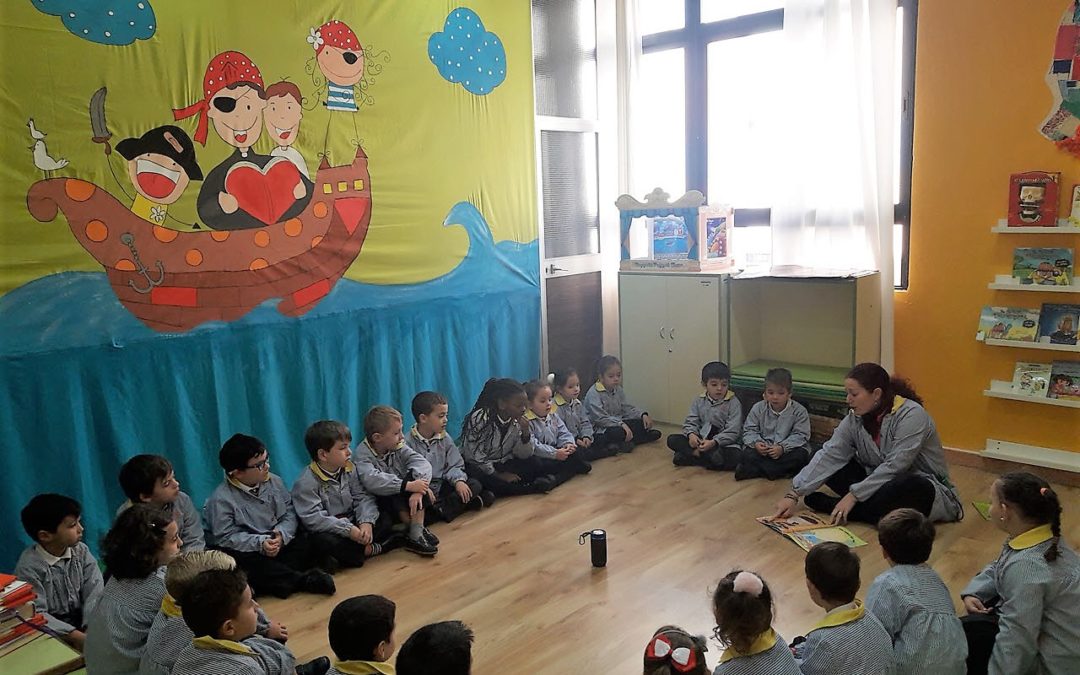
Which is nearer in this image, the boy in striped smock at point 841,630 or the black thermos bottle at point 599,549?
the boy in striped smock at point 841,630

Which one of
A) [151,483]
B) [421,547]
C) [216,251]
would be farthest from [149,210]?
[421,547]

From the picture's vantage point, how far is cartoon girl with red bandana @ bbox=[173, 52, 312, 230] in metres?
3.77

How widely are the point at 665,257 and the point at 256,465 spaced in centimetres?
285

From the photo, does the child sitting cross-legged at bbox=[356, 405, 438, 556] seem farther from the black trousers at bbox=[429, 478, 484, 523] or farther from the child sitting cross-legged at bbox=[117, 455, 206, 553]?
the child sitting cross-legged at bbox=[117, 455, 206, 553]

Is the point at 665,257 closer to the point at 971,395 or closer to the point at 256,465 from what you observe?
the point at 971,395

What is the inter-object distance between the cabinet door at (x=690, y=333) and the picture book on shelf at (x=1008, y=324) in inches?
54.1

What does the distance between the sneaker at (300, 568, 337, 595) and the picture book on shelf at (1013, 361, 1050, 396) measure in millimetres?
3343

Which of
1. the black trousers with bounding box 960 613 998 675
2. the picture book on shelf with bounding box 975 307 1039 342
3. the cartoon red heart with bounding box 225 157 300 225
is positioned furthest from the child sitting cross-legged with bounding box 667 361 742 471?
the cartoon red heart with bounding box 225 157 300 225

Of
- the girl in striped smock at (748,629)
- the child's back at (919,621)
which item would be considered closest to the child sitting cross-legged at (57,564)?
the girl in striped smock at (748,629)

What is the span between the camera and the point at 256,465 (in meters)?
3.35

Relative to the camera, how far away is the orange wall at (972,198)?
414 centimetres

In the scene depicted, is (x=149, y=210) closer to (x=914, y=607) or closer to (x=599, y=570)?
(x=599, y=570)

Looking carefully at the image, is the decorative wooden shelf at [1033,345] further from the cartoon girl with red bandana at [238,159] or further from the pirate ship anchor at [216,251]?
the cartoon girl with red bandana at [238,159]

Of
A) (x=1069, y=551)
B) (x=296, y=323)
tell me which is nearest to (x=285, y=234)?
(x=296, y=323)
